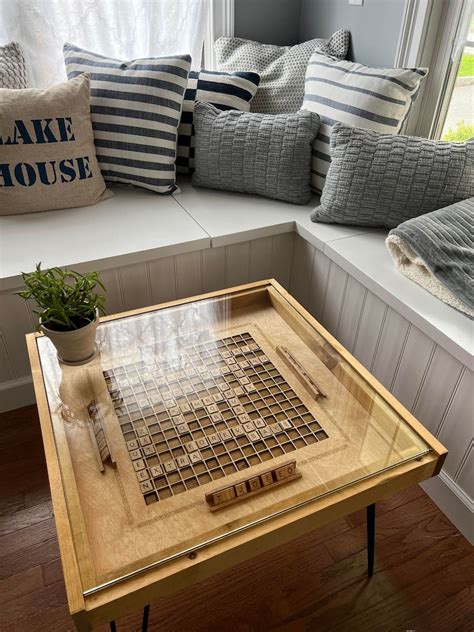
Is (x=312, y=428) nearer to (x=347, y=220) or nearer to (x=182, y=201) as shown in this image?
(x=347, y=220)

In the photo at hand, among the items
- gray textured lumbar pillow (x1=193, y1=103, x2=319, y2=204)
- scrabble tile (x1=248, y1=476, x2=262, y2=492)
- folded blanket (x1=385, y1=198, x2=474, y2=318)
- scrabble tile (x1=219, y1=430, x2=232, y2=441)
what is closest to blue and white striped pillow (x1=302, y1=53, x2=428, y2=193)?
gray textured lumbar pillow (x1=193, y1=103, x2=319, y2=204)

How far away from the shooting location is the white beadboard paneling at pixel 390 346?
4.43 ft

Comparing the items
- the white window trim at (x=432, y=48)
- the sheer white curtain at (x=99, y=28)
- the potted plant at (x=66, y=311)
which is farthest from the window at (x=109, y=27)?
the potted plant at (x=66, y=311)

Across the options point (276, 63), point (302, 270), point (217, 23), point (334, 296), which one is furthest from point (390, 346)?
point (217, 23)

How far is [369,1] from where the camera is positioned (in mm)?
1770

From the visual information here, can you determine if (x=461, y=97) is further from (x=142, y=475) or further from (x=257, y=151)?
(x=142, y=475)

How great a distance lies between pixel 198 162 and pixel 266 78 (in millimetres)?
513

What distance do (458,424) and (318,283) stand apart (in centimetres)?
66

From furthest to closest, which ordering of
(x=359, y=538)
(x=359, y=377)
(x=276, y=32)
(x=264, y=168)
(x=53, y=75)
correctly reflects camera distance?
(x=276, y=32) → (x=53, y=75) → (x=264, y=168) → (x=359, y=538) → (x=359, y=377)

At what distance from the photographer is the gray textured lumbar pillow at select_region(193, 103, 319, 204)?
5.44 feet

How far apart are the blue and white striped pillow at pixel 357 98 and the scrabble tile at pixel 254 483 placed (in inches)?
47.0

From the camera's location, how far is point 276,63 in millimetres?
1980

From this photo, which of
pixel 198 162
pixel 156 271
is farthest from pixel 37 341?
pixel 198 162

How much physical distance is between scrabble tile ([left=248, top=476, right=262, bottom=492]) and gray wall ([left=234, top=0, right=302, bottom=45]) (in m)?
1.95
